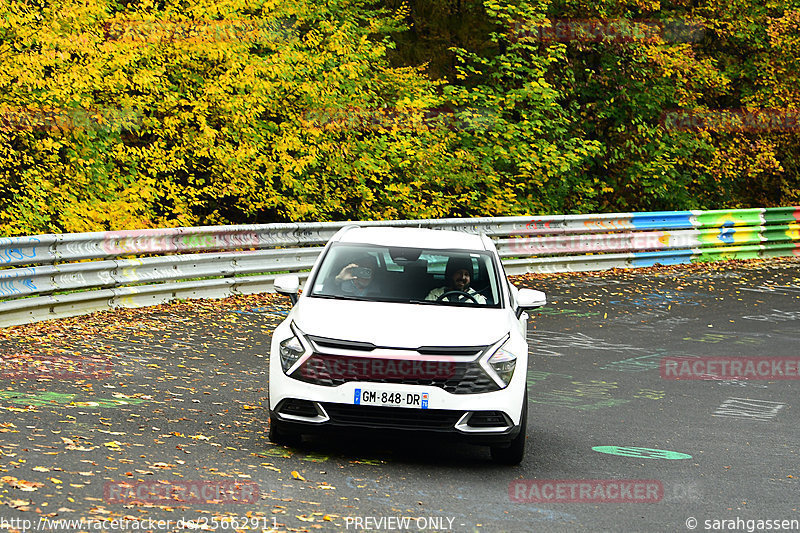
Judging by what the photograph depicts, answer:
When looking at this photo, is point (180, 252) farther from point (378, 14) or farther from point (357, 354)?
point (378, 14)

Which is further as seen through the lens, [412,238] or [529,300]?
[412,238]

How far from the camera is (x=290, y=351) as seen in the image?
790 cm

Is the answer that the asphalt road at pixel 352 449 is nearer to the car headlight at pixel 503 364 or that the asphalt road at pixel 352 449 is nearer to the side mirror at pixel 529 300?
the car headlight at pixel 503 364

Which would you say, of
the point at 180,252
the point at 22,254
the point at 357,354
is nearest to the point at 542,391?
the point at 357,354

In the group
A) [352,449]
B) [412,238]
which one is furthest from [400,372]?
[412,238]

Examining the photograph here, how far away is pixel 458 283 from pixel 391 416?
5.62ft

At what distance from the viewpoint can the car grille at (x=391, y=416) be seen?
763cm

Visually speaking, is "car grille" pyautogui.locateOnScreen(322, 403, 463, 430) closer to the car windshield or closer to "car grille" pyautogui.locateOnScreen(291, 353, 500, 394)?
"car grille" pyautogui.locateOnScreen(291, 353, 500, 394)

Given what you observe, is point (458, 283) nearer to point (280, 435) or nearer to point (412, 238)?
point (412, 238)

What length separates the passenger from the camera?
8844 mm

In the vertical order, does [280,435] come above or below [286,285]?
below

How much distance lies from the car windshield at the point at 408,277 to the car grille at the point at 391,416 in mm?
1201

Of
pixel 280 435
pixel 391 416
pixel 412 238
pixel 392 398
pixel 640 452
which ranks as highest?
pixel 412 238

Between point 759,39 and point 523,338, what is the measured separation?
2528 centimetres
